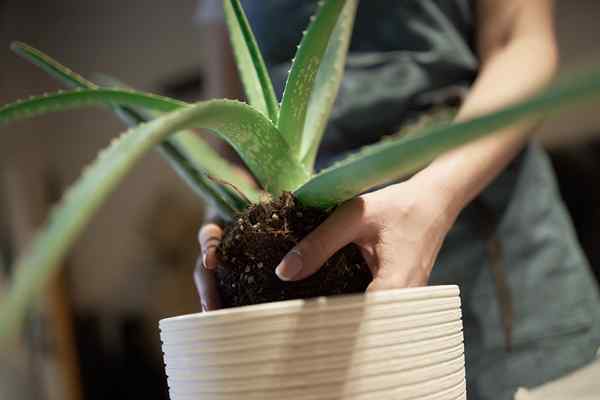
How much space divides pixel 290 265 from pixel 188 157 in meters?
0.13

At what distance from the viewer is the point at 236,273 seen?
0.38m

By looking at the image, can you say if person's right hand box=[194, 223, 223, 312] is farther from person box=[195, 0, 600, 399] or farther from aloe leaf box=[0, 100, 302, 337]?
person box=[195, 0, 600, 399]

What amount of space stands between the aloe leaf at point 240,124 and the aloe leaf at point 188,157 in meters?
0.03

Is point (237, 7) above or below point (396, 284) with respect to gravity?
above

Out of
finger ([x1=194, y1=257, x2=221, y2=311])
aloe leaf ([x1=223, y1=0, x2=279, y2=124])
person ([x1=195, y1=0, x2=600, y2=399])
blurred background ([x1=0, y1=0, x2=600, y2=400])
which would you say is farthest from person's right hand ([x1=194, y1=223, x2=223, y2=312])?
blurred background ([x1=0, y1=0, x2=600, y2=400])

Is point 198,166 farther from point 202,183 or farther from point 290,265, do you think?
point 290,265

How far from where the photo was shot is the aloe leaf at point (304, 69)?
34 cm

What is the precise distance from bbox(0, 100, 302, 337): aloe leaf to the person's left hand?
0.14 meters

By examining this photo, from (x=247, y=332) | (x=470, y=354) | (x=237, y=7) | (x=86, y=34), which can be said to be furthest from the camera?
(x=86, y=34)

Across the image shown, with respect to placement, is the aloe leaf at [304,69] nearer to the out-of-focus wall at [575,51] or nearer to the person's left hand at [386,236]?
the person's left hand at [386,236]

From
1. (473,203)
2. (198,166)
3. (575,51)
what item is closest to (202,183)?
(198,166)

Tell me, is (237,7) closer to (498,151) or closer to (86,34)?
(498,151)

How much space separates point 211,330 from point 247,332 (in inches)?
0.9

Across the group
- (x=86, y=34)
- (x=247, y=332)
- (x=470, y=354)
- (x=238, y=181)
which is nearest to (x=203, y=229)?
(x=238, y=181)
